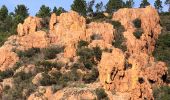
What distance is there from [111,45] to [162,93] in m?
15.9

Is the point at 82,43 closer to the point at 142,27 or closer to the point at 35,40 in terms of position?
the point at 35,40

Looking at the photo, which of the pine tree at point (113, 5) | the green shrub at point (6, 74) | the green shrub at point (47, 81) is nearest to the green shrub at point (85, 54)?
the green shrub at point (47, 81)

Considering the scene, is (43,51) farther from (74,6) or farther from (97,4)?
(97,4)

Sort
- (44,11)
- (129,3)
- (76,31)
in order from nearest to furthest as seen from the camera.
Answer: (76,31) < (44,11) < (129,3)

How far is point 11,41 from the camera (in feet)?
330

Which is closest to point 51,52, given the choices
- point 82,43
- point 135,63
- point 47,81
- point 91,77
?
point 82,43

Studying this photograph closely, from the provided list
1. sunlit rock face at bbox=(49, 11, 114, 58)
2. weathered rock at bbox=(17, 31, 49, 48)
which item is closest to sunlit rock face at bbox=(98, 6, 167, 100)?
sunlit rock face at bbox=(49, 11, 114, 58)

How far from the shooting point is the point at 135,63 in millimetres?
75188

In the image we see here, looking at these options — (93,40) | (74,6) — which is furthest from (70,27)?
(74,6)

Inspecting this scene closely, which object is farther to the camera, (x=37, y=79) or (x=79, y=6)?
(x=79, y=6)

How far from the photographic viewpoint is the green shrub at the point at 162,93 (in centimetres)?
8068

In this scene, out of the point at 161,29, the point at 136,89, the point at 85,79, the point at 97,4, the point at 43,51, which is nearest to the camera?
the point at 136,89

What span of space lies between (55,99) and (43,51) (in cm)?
2201

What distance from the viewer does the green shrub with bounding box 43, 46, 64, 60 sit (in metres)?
92.8
